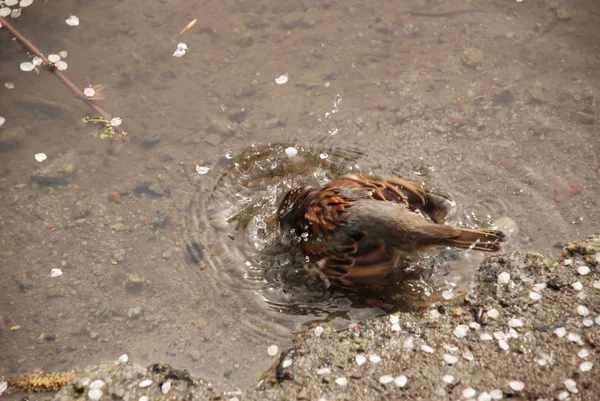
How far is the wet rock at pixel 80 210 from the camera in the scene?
204 inches

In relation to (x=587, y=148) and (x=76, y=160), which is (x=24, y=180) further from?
→ (x=587, y=148)

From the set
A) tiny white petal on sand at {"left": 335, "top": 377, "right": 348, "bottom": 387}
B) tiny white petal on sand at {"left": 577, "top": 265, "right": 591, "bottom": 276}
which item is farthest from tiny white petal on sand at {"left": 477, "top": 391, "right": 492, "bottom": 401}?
Answer: tiny white petal on sand at {"left": 577, "top": 265, "right": 591, "bottom": 276}

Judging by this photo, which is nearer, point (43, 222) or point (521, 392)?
point (521, 392)

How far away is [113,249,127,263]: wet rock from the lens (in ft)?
15.7

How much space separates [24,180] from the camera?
5445mm

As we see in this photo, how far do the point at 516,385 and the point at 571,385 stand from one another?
0.31 metres

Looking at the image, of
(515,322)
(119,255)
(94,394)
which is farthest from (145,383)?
(515,322)

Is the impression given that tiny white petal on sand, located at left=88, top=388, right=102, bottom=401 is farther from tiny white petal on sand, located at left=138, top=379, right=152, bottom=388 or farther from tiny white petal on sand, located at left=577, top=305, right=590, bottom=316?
tiny white petal on sand, located at left=577, top=305, right=590, bottom=316

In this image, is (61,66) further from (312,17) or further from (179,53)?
(312,17)

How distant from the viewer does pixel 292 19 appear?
6.89 metres

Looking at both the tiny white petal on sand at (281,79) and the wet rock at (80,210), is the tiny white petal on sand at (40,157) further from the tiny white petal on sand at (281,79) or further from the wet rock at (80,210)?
the tiny white petal on sand at (281,79)

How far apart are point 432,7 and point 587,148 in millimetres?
2853

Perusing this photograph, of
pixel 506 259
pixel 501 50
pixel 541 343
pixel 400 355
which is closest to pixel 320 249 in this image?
pixel 400 355

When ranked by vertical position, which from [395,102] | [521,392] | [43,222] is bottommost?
[43,222]
